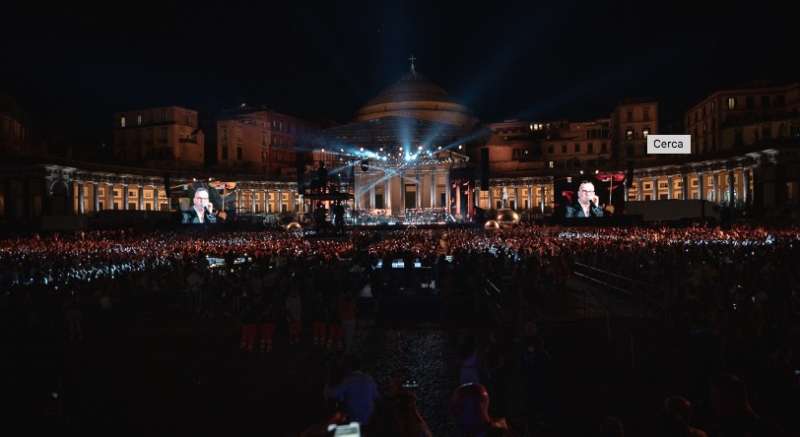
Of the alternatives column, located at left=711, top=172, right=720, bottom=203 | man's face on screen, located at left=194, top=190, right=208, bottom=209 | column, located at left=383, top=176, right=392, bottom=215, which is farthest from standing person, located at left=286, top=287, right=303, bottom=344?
column, located at left=383, top=176, right=392, bottom=215

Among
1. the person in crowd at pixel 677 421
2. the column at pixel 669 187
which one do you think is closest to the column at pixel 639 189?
the column at pixel 669 187

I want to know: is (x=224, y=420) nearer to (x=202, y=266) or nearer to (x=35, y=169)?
(x=202, y=266)

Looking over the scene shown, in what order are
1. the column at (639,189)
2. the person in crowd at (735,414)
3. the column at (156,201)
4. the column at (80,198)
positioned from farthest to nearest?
the column at (639,189) < the column at (156,201) < the column at (80,198) < the person in crowd at (735,414)

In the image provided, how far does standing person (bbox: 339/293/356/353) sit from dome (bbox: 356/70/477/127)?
9343 cm

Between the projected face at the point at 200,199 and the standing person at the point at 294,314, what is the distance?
50.5 metres

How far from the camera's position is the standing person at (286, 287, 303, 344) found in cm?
1451

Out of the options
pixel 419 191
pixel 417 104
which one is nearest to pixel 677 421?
pixel 419 191

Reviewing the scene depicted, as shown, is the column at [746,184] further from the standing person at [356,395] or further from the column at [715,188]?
the standing person at [356,395]

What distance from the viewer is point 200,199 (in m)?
63.6

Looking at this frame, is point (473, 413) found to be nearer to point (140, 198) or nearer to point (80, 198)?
point (80, 198)

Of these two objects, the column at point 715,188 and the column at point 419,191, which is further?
the column at point 419,191

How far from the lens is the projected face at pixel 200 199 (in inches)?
2463

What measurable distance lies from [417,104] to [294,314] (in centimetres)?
9661

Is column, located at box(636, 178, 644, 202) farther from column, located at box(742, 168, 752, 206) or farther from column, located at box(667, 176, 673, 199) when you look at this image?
column, located at box(742, 168, 752, 206)
